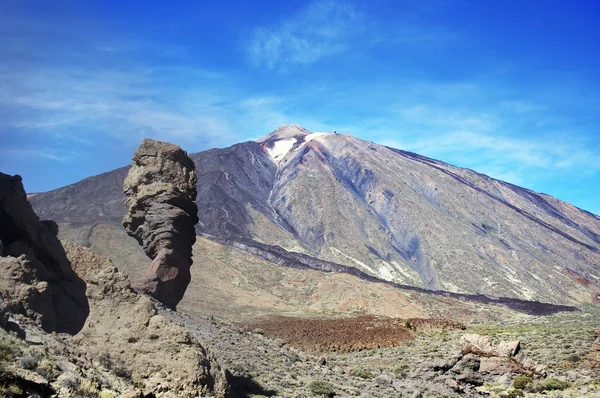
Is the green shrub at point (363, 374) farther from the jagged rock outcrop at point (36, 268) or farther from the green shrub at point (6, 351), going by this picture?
the green shrub at point (6, 351)

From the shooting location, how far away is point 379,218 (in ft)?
363

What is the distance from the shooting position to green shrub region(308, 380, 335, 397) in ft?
48.9

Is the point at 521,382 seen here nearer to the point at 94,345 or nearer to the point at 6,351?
the point at 94,345

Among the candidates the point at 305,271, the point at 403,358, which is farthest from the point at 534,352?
the point at 305,271

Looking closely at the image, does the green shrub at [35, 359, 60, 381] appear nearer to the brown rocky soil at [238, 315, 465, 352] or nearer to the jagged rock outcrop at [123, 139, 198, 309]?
the jagged rock outcrop at [123, 139, 198, 309]

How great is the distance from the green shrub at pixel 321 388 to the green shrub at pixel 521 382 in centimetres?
643

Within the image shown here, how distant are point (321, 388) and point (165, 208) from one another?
9500 millimetres

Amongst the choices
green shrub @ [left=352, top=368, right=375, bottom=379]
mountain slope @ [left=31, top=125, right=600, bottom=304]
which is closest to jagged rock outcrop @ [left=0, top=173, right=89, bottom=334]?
green shrub @ [left=352, top=368, right=375, bottom=379]

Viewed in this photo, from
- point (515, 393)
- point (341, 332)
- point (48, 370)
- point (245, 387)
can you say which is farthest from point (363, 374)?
point (341, 332)

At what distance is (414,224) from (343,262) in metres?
25.2

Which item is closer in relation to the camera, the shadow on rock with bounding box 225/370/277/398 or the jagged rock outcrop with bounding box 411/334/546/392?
the shadow on rock with bounding box 225/370/277/398

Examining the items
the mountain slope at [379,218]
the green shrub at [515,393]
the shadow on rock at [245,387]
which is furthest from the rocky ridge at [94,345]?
the mountain slope at [379,218]

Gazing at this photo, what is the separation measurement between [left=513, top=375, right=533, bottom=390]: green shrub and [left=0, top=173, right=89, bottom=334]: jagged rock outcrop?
13747 millimetres

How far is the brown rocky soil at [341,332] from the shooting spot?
29.8 m
